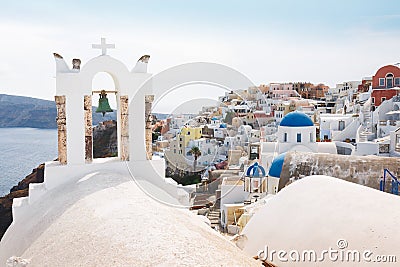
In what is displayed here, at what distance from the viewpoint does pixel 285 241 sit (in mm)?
4434

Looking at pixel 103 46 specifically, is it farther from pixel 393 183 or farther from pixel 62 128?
pixel 393 183

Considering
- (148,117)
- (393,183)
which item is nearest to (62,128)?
(148,117)

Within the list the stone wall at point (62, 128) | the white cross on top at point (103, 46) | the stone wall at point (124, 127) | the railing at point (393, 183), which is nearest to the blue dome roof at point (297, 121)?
the railing at point (393, 183)

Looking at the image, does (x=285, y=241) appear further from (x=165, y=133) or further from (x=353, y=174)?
(x=353, y=174)

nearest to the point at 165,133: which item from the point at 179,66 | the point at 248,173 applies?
the point at 179,66

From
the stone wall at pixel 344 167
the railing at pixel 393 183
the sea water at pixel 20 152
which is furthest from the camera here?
the sea water at pixel 20 152

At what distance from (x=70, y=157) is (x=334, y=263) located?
130 inches

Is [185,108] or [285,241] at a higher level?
[185,108]

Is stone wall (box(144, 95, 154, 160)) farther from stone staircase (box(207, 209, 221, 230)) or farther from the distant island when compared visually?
the distant island

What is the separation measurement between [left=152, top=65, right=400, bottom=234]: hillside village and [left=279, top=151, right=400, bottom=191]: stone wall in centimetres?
2

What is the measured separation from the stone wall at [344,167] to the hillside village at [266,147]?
0.8 inches

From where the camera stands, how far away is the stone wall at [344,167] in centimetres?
832

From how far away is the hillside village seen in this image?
8.34 metres

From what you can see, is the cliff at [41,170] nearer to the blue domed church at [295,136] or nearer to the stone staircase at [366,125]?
the blue domed church at [295,136]
